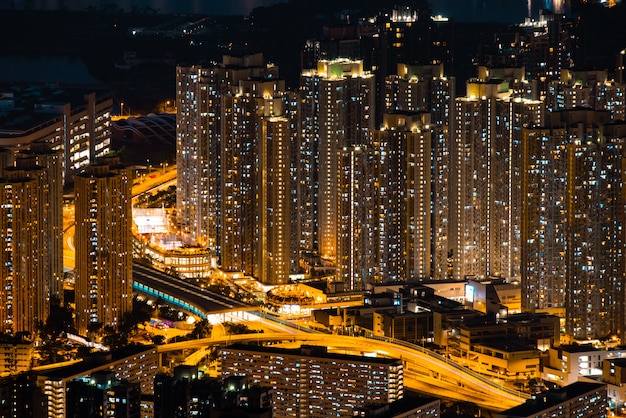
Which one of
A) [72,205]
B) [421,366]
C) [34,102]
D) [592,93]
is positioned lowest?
[421,366]

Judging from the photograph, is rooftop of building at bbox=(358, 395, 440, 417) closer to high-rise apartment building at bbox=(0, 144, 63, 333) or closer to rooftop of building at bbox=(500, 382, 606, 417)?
rooftop of building at bbox=(500, 382, 606, 417)

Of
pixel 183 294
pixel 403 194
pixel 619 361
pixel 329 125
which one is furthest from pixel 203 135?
pixel 619 361

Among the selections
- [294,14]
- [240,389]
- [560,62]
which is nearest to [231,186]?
[560,62]

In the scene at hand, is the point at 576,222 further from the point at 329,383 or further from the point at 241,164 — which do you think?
the point at 241,164

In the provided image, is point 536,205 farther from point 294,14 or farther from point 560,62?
point 294,14

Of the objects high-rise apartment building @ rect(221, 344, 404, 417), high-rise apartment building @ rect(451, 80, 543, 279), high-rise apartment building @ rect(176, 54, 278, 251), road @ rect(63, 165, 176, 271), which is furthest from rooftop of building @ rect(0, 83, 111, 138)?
high-rise apartment building @ rect(221, 344, 404, 417)

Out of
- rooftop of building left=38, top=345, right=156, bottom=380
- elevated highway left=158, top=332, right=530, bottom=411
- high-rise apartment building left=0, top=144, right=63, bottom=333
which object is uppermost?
high-rise apartment building left=0, top=144, right=63, bottom=333

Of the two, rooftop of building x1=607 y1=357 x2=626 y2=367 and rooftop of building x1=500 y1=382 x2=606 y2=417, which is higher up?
rooftop of building x1=607 y1=357 x2=626 y2=367
